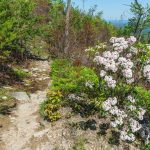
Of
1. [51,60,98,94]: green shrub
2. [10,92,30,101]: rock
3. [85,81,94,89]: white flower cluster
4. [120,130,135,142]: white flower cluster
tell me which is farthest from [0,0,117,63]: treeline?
[120,130,135,142]: white flower cluster

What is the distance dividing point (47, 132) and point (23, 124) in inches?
32.4

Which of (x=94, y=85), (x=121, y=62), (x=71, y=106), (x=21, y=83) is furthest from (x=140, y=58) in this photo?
(x=21, y=83)

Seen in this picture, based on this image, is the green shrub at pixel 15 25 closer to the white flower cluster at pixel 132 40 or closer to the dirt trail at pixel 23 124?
the dirt trail at pixel 23 124

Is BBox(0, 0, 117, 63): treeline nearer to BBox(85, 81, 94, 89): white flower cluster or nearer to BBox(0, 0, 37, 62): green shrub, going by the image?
BBox(0, 0, 37, 62): green shrub

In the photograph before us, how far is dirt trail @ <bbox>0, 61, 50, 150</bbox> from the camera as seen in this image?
9.90m

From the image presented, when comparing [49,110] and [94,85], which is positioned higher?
[94,85]

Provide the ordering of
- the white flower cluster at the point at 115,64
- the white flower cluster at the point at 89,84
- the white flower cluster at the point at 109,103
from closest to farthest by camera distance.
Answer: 1. the white flower cluster at the point at 109,103
2. the white flower cluster at the point at 115,64
3. the white flower cluster at the point at 89,84

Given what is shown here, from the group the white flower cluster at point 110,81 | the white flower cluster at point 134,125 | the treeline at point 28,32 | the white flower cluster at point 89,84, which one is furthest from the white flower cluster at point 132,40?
the treeline at point 28,32

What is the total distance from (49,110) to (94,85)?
1338 millimetres

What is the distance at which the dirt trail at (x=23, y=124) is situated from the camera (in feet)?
32.5

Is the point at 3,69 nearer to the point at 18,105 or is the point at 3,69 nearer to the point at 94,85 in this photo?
the point at 18,105

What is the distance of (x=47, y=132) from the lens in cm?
1027

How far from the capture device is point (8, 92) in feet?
41.9

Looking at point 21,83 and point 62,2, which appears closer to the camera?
point 21,83
